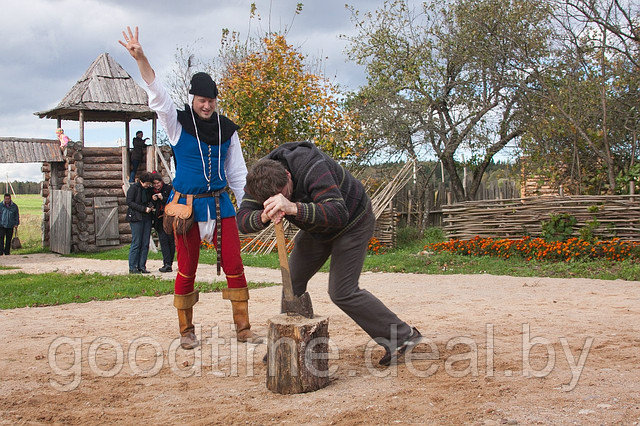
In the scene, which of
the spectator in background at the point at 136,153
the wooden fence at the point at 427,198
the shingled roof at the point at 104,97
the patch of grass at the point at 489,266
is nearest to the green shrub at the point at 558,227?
the patch of grass at the point at 489,266

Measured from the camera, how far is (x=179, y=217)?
16.1 feet

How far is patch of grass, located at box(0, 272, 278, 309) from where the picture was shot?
7.91 meters

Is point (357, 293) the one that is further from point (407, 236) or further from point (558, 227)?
point (407, 236)

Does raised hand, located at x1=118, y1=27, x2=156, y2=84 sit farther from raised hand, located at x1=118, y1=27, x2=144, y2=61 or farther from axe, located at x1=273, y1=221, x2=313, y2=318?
axe, located at x1=273, y1=221, x2=313, y2=318

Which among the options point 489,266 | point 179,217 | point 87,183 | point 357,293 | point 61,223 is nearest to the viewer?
point 357,293

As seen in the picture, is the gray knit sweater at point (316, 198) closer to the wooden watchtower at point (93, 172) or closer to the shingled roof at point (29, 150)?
the wooden watchtower at point (93, 172)

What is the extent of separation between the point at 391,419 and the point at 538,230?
10491 mm

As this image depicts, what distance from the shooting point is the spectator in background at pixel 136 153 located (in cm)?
1957

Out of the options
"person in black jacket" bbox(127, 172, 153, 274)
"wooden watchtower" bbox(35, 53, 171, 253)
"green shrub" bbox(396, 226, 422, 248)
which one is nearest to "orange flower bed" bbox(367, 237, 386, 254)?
"green shrub" bbox(396, 226, 422, 248)

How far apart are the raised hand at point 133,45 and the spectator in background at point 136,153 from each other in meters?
15.5

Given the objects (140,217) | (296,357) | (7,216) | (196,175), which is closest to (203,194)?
(196,175)

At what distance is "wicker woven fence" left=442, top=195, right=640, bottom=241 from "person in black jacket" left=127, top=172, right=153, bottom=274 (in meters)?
6.50

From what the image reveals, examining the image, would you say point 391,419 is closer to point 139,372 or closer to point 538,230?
point 139,372

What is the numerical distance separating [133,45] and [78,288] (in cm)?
554
